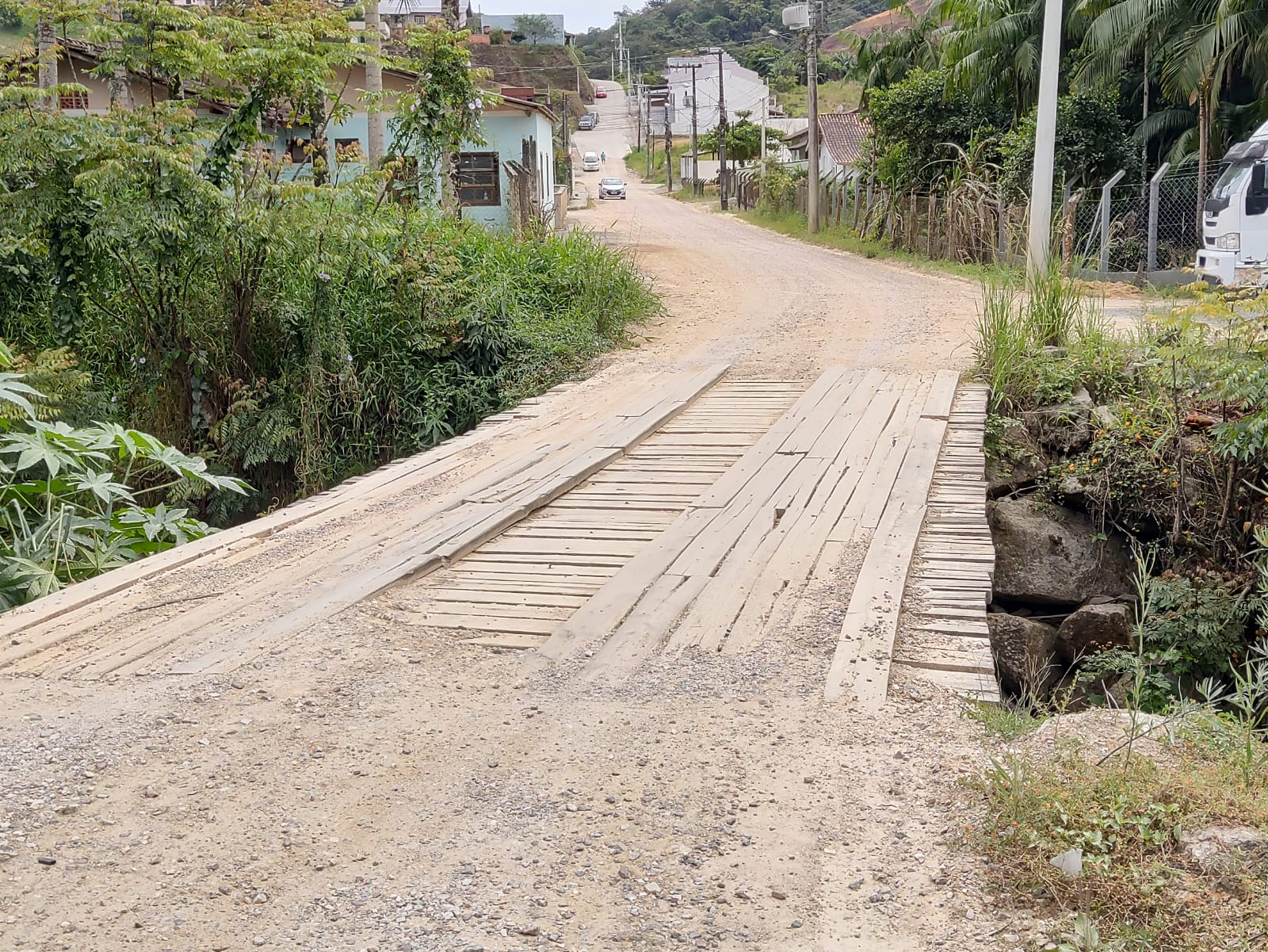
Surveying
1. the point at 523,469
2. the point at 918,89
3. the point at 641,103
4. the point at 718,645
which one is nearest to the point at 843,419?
the point at 523,469

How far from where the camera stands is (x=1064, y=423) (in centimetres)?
755

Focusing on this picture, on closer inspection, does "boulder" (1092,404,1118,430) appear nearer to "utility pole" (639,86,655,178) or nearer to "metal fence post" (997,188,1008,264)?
"metal fence post" (997,188,1008,264)

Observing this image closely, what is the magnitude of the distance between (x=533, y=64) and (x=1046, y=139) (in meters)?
55.3

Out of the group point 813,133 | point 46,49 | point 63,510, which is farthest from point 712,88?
point 63,510

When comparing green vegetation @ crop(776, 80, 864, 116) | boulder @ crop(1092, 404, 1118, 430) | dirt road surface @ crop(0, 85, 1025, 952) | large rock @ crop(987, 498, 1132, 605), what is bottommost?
large rock @ crop(987, 498, 1132, 605)

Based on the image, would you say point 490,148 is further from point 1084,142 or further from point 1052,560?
point 1052,560

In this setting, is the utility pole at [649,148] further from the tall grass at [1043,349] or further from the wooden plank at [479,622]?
the wooden plank at [479,622]

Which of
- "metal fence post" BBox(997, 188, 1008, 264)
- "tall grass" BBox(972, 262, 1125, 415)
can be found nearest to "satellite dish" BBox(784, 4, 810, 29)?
"metal fence post" BBox(997, 188, 1008, 264)

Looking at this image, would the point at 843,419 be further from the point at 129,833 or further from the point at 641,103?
the point at 641,103

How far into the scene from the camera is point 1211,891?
A: 2471 mm

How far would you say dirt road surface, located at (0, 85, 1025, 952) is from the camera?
2.44 meters

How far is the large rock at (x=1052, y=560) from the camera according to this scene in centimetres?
692

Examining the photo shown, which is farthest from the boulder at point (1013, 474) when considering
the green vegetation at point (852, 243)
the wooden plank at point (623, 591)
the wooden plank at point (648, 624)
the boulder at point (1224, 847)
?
the boulder at point (1224, 847)

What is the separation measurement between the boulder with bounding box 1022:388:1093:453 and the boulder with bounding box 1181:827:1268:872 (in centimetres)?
503
